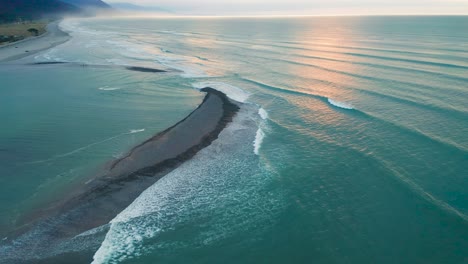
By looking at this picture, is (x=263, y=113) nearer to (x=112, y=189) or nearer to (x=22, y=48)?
(x=112, y=189)

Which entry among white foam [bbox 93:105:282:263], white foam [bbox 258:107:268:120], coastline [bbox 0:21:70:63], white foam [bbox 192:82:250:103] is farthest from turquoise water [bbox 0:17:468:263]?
coastline [bbox 0:21:70:63]

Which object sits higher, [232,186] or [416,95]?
[416,95]

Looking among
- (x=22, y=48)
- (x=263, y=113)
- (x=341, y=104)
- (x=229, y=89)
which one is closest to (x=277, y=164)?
(x=263, y=113)

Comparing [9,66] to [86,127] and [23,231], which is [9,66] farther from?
[23,231]

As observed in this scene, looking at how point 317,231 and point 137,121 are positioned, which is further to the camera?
point 137,121

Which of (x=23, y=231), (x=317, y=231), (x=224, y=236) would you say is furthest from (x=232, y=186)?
(x=23, y=231)

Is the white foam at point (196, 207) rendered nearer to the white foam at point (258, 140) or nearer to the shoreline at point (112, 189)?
the shoreline at point (112, 189)
